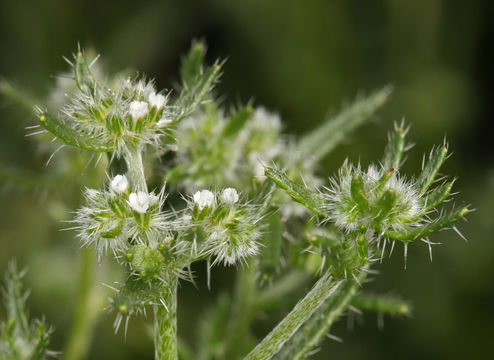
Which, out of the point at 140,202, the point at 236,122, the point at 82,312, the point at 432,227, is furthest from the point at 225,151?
the point at 432,227

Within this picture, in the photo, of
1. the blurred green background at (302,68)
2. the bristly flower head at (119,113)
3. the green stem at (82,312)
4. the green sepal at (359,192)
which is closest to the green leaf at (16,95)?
the green stem at (82,312)

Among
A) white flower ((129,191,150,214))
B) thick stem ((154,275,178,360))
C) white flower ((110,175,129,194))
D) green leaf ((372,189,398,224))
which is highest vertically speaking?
green leaf ((372,189,398,224))

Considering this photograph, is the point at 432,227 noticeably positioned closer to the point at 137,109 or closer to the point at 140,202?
the point at 140,202

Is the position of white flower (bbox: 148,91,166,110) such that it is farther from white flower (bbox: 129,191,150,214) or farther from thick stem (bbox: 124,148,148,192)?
white flower (bbox: 129,191,150,214)

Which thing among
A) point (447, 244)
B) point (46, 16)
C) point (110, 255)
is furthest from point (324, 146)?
point (46, 16)

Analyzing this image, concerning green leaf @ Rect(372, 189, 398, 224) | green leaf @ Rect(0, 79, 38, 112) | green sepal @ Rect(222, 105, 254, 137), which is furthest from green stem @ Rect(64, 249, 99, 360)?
green leaf @ Rect(372, 189, 398, 224)

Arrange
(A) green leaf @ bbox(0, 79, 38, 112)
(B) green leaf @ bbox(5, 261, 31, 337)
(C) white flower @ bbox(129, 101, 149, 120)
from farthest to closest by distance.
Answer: (A) green leaf @ bbox(0, 79, 38, 112)
(B) green leaf @ bbox(5, 261, 31, 337)
(C) white flower @ bbox(129, 101, 149, 120)

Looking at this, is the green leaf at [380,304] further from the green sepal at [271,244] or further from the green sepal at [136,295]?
the green sepal at [136,295]

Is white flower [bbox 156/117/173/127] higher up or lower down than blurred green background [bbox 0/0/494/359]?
lower down
